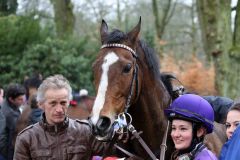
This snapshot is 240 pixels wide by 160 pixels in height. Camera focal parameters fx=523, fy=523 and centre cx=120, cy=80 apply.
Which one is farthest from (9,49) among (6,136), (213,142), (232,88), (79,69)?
(213,142)

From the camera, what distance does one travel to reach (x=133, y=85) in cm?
429

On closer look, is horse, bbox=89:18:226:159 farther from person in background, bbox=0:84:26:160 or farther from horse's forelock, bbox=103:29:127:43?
person in background, bbox=0:84:26:160

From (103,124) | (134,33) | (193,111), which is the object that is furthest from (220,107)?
(193,111)

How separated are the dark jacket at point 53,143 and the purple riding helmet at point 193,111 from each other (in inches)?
30.6

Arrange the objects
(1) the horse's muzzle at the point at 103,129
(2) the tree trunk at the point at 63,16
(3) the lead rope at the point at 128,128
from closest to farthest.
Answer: (1) the horse's muzzle at the point at 103,129 → (3) the lead rope at the point at 128,128 → (2) the tree trunk at the point at 63,16

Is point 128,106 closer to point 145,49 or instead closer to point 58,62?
point 145,49

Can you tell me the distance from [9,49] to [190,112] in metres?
13.9

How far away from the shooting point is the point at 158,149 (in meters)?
4.43

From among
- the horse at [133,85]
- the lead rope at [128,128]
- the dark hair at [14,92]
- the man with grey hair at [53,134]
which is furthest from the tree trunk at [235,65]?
the man with grey hair at [53,134]

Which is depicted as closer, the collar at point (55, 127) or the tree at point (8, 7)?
the collar at point (55, 127)

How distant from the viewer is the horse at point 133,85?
4.13 m

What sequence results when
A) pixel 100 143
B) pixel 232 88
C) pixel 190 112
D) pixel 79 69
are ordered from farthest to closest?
pixel 79 69, pixel 232 88, pixel 100 143, pixel 190 112

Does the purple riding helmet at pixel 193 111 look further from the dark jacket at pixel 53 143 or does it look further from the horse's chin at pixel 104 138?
the dark jacket at pixel 53 143

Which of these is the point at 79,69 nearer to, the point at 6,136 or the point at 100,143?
the point at 6,136
